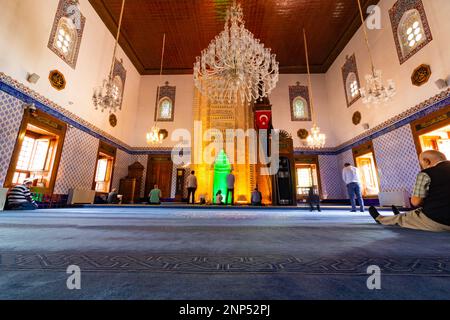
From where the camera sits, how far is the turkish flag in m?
6.56

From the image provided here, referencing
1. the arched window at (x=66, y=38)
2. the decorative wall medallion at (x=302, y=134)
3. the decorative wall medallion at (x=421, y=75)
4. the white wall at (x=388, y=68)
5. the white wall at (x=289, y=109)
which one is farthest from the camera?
the white wall at (x=289, y=109)

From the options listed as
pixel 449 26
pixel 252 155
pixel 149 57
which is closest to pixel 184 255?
pixel 449 26

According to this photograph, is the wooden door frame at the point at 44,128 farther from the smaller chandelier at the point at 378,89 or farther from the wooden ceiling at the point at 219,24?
the smaller chandelier at the point at 378,89

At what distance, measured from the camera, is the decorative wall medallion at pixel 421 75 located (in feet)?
17.1

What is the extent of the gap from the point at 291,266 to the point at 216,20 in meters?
8.61

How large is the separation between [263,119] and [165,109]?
18.3ft

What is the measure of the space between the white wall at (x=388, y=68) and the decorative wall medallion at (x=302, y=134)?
1363 millimetres

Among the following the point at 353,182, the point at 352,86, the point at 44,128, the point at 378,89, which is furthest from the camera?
the point at 352,86

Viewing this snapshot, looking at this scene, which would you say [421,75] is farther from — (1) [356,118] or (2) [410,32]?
(1) [356,118]

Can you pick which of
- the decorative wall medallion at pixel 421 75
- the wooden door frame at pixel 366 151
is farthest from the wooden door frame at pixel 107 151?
the decorative wall medallion at pixel 421 75

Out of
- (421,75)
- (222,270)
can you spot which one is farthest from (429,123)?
(222,270)

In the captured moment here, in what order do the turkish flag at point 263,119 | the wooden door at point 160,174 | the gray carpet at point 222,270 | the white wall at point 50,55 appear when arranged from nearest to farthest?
1. the gray carpet at point 222,270
2. the white wall at point 50,55
3. the turkish flag at point 263,119
4. the wooden door at point 160,174

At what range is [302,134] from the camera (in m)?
9.63

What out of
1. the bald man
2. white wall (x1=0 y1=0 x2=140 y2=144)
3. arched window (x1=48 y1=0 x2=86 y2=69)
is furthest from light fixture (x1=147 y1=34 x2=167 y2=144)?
the bald man
